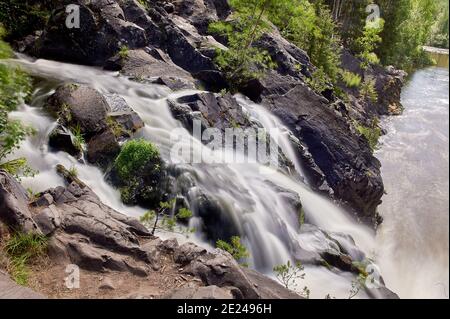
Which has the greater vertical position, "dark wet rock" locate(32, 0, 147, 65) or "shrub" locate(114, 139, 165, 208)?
"dark wet rock" locate(32, 0, 147, 65)

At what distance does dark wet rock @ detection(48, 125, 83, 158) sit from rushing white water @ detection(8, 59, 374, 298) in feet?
0.68

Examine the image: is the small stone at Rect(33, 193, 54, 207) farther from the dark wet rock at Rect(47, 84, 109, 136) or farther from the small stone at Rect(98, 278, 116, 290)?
the dark wet rock at Rect(47, 84, 109, 136)

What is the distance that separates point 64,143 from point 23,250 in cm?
445

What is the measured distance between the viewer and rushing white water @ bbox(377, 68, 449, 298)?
13.4 m

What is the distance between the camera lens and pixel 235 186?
11.6 m

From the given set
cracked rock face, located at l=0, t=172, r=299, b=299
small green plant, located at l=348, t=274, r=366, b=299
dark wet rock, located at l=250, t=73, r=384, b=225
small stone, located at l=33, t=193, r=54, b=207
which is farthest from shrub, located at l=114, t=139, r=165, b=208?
dark wet rock, located at l=250, t=73, r=384, b=225

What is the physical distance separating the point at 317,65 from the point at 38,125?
18572 millimetres

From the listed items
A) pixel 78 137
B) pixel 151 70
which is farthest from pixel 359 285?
pixel 151 70

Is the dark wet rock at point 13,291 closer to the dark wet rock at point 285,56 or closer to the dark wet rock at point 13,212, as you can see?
the dark wet rock at point 13,212

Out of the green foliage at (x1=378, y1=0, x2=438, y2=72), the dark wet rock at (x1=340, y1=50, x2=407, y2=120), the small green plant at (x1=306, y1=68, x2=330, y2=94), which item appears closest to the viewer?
the small green plant at (x1=306, y1=68, x2=330, y2=94)

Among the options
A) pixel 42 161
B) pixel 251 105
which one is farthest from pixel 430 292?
pixel 42 161

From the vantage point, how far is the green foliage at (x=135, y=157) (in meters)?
10.1

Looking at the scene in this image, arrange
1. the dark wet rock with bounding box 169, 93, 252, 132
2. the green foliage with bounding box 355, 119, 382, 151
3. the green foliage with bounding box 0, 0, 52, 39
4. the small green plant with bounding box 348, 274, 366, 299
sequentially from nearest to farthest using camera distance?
the small green plant with bounding box 348, 274, 366, 299
the dark wet rock with bounding box 169, 93, 252, 132
the green foliage with bounding box 0, 0, 52, 39
the green foliage with bounding box 355, 119, 382, 151

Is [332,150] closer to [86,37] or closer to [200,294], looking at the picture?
[86,37]
